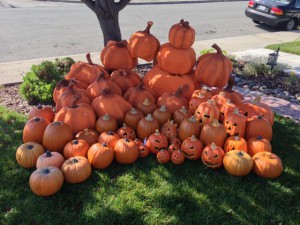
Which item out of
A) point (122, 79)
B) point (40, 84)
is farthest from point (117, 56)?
point (40, 84)

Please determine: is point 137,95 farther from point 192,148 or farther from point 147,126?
point 192,148

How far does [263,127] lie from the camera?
4.04 metres

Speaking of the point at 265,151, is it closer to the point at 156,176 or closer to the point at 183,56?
the point at 156,176

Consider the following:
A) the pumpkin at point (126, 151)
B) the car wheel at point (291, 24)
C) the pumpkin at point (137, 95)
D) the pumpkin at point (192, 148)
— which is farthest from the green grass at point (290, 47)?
the pumpkin at point (126, 151)

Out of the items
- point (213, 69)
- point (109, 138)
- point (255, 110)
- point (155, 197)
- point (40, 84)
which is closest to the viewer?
point (155, 197)

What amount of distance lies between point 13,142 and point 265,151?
3218 millimetres

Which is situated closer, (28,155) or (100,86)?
(28,155)

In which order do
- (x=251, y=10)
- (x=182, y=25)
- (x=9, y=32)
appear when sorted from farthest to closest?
(x=251, y=10), (x=9, y=32), (x=182, y=25)

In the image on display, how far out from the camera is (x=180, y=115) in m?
4.25

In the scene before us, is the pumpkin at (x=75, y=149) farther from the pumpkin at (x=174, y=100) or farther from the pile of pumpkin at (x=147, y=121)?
the pumpkin at (x=174, y=100)

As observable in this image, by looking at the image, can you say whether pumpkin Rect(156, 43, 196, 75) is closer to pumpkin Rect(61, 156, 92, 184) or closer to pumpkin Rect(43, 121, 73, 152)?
pumpkin Rect(43, 121, 73, 152)

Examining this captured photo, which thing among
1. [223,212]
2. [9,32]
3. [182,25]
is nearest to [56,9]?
[9,32]

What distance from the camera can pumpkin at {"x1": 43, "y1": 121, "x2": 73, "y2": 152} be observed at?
376cm

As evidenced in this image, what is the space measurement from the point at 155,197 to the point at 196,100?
165 cm
